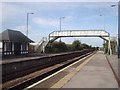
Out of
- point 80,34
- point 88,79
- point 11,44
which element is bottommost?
point 88,79

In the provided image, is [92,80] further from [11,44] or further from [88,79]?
[11,44]

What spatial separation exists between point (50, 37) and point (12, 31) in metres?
24.4

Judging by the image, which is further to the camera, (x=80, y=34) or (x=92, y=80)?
(x=80, y=34)

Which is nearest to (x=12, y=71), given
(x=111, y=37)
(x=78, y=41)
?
(x=111, y=37)

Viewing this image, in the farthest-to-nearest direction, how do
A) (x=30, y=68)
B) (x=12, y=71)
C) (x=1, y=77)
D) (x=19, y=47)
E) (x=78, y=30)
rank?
(x=78, y=30) → (x=19, y=47) → (x=30, y=68) → (x=12, y=71) → (x=1, y=77)

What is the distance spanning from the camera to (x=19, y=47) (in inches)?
2183

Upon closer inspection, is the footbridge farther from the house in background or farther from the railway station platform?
the railway station platform

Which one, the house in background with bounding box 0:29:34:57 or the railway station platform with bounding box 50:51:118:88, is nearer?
the railway station platform with bounding box 50:51:118:88

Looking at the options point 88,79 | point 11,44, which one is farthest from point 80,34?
point 88,79

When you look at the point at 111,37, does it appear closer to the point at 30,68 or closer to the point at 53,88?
the point at 30,68

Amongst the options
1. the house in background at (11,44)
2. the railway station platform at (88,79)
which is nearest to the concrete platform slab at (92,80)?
the railway station platform at (88,79)

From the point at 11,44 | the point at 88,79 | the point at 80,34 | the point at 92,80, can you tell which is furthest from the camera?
the point at 80,34

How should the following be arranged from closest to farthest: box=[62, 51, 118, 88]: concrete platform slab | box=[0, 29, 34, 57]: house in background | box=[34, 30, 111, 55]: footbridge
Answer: box=[62, 51, 118, 88]: concrete platform slab, box=[0, 29, 34, 57]: house in background, box=[34, 30, 111, 55]: footbridge

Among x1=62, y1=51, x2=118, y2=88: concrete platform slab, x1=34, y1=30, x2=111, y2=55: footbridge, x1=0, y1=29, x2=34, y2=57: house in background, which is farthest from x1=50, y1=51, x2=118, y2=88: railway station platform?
x1=34, y1=30, x2=111, y2=55: footbridge
